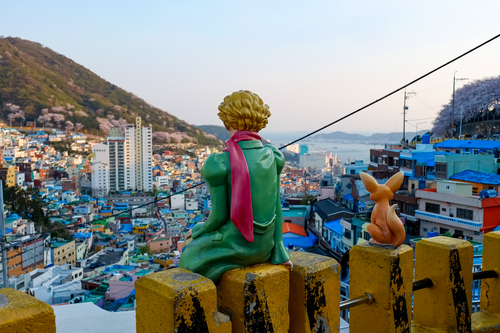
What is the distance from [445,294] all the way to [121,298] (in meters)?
18.1

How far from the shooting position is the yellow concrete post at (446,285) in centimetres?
229

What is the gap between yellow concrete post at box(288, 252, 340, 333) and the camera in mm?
1742

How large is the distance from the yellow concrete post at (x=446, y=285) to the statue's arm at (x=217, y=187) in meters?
1.25

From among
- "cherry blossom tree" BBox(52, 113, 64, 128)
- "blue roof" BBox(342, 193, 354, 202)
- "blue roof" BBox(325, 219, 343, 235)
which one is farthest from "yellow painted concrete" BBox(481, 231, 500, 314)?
"cherry blossom tree" BBox(52, 113, 64, 128)

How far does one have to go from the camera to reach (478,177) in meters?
14.0

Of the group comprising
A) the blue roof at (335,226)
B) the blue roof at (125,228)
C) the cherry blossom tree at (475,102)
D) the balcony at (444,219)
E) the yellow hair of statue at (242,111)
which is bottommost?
the blue roof at (125,228)

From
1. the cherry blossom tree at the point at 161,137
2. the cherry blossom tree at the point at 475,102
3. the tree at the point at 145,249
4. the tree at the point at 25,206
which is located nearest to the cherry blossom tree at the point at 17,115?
the cherry blossom tree at the point at 161,137

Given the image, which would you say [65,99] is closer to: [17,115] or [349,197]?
[17,115]

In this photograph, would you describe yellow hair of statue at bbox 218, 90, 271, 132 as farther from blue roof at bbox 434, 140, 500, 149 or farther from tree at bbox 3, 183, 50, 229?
tree at bbox 3, 183, 50, 229

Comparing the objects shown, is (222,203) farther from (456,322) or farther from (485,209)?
(485,209)

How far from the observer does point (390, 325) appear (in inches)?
81.5

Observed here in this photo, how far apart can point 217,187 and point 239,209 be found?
135mm

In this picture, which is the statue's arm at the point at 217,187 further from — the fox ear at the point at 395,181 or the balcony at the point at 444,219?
the balcony at the point at 444,219

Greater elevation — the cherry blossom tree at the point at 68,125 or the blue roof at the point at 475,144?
the cherry blossom tree at the point at 68,125
